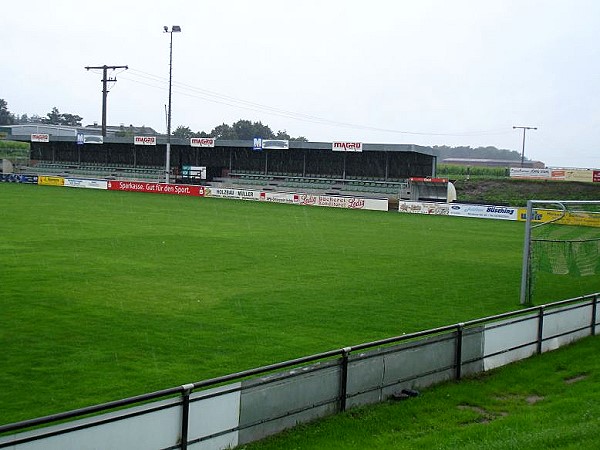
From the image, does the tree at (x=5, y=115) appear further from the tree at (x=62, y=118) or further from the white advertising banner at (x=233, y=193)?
the white advertising banner at (x=233, y=193)

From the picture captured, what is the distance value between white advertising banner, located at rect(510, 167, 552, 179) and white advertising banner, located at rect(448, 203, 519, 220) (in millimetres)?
22997

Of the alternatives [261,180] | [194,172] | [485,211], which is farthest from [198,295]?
[261,180]

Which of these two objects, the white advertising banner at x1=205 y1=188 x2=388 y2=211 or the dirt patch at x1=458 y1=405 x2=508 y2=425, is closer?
the dirt patch at x1=458 y1=405 x2=508 y2=425

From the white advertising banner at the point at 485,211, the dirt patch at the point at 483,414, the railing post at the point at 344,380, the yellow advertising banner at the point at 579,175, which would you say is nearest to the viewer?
the railing post at the point at 344,380

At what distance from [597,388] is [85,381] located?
7.49 metres

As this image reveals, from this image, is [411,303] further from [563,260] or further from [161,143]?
[161,143]

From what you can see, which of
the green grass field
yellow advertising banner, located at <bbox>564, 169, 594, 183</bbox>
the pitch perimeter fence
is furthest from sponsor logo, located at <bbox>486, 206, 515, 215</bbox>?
the pitch perimeter fence

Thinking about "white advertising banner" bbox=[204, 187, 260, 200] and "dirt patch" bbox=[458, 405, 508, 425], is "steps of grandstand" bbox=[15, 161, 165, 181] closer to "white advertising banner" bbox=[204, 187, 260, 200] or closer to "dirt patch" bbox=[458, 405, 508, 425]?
"white advertising banner" bbox=[204, 187, 260, 200]

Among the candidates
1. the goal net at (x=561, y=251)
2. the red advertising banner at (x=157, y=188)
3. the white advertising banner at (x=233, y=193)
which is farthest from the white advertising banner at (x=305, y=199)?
the goal net at (x=561, y=251)

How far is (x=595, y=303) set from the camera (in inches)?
546

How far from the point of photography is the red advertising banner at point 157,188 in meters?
67.1

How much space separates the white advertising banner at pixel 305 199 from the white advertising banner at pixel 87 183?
1200 centimetres

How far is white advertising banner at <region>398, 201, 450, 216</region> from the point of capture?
184 ft

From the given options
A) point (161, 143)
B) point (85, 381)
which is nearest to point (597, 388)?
point (85, 381)
